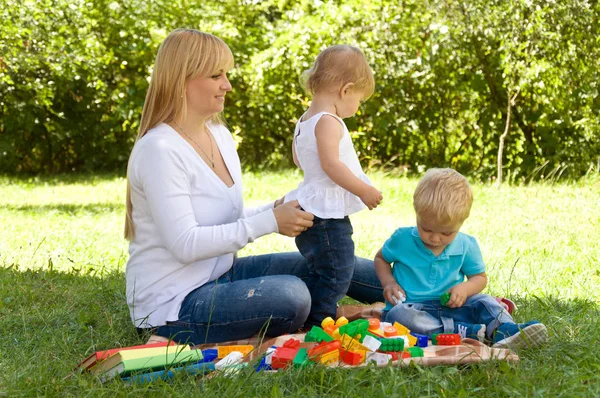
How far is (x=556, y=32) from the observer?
7.92 m

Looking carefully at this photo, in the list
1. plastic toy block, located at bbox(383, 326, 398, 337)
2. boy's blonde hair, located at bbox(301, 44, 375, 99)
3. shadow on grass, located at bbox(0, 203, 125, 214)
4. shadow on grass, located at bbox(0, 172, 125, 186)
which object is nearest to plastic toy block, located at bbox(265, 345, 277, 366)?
plastic toy block, located at bbox(383, 326, 398, 337)

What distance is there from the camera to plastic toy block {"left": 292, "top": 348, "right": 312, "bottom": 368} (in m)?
2.79

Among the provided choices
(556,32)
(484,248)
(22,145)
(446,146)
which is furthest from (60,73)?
(484,248)

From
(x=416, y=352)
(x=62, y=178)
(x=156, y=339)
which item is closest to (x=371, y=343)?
(x=416, y=352)

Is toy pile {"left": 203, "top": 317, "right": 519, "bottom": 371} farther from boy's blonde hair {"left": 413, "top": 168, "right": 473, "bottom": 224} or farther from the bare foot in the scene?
boy's blonde hair {"left": 413, "top": 168, "right": 473, "bottom": 224}

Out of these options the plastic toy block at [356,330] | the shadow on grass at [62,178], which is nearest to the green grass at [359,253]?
the plastic toy block at [356,330]

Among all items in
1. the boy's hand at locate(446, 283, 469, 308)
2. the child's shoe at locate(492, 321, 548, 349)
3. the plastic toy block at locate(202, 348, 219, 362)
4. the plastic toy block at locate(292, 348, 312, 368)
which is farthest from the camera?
the boy's hand at locate(446, 283, 469, 308)

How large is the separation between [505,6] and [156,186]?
5773mm

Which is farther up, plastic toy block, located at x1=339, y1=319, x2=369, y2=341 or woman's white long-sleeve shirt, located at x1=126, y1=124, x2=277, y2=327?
woman's white long-sleeve shirt, located at x1=126, y1=124, x2=277, y2=327

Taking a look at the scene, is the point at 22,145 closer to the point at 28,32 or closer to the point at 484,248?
the point at 28,32

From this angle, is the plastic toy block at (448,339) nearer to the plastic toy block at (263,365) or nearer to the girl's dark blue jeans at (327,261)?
the girl's dark blue jeans at (327,261)

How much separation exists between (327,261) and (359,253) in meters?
1.79

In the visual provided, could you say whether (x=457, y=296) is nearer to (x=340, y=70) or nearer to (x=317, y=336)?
(x=317, y=336)

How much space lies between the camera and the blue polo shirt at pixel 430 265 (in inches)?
140
